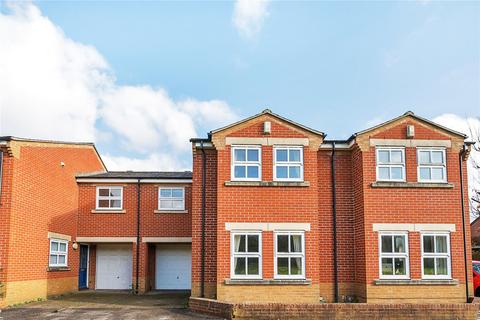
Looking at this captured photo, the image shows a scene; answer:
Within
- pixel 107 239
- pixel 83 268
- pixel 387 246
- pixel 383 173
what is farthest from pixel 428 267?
pixel 83 268

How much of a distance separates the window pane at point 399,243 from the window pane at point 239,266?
4904 millimetres

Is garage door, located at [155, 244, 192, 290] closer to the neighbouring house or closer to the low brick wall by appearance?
the neighbouring house

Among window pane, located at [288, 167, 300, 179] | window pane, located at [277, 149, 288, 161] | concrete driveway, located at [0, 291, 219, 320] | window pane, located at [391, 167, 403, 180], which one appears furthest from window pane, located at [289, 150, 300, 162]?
concrete driveway, located at [0, 291, 219, 320]

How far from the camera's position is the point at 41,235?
19.0m

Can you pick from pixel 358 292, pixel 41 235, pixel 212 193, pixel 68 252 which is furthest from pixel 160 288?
pixel 358 292

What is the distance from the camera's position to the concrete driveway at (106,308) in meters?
15.2

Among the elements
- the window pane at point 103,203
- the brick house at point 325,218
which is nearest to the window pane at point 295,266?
the brick house at point 325,218

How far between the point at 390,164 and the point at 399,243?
2.57 meters

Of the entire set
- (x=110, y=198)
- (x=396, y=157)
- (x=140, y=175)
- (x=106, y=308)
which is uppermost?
(x=140, y=175)

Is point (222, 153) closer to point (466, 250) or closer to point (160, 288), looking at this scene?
point (466, 250)

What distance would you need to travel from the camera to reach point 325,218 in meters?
17.3

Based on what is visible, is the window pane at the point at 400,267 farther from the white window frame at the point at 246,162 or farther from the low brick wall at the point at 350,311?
the white window frame at the point at 246,162

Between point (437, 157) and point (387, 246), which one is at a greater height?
point (437, 157)

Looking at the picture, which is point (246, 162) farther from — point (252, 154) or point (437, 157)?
point (437, 157)
